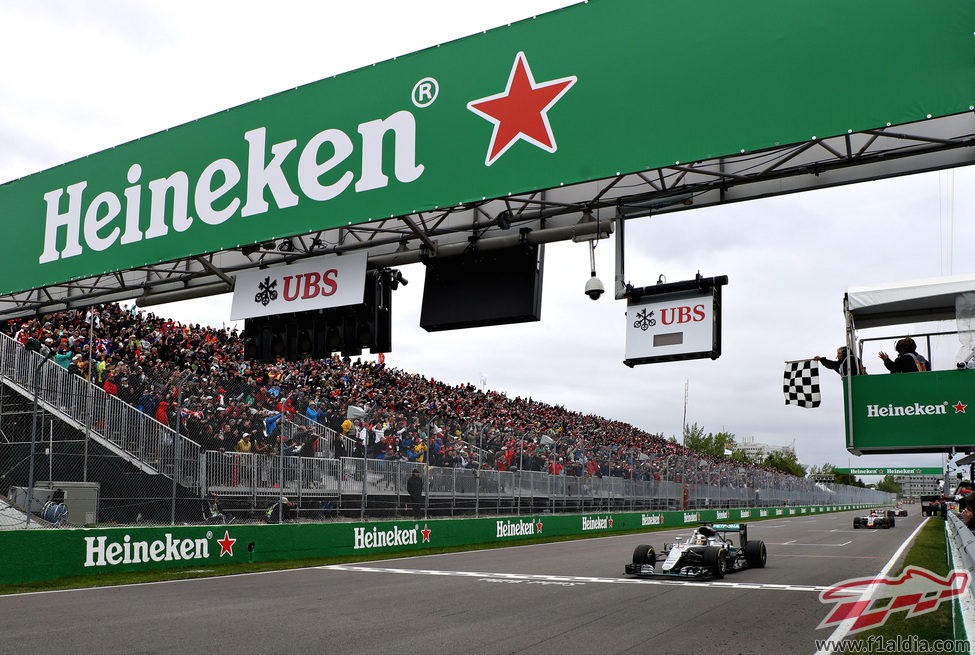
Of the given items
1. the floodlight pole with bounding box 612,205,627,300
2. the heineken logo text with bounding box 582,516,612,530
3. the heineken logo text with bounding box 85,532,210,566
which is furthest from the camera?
the heineken logo text with bounding box 582,516,612,530

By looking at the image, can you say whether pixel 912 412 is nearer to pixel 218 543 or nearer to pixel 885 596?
pixel 885 596

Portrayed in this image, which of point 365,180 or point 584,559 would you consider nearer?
point 365,180

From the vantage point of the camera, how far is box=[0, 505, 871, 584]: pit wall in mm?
11641

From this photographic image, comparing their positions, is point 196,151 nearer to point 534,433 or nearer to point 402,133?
point 402,133

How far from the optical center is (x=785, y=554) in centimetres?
1923

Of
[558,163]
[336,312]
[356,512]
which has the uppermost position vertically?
[558,163]

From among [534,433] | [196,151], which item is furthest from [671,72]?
[534,433]

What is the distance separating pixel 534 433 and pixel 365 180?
16.1 metres

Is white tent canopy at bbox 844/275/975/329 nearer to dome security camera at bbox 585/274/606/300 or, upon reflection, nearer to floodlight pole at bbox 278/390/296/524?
dome security camera at bbox 585/274/606/300

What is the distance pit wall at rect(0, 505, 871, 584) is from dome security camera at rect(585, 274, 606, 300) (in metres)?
8.68

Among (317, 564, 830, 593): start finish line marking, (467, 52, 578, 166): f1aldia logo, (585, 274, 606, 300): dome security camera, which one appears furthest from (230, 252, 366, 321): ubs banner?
(317, 564, 830, 593): start finish line marking

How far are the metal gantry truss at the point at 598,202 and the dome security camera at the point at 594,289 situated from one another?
2.03 ft

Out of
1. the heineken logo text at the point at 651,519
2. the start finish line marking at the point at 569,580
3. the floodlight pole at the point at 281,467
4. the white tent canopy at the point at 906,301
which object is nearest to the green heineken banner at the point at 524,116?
the white tent canopy at the point at 906,301

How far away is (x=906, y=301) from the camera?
26.4 ft
